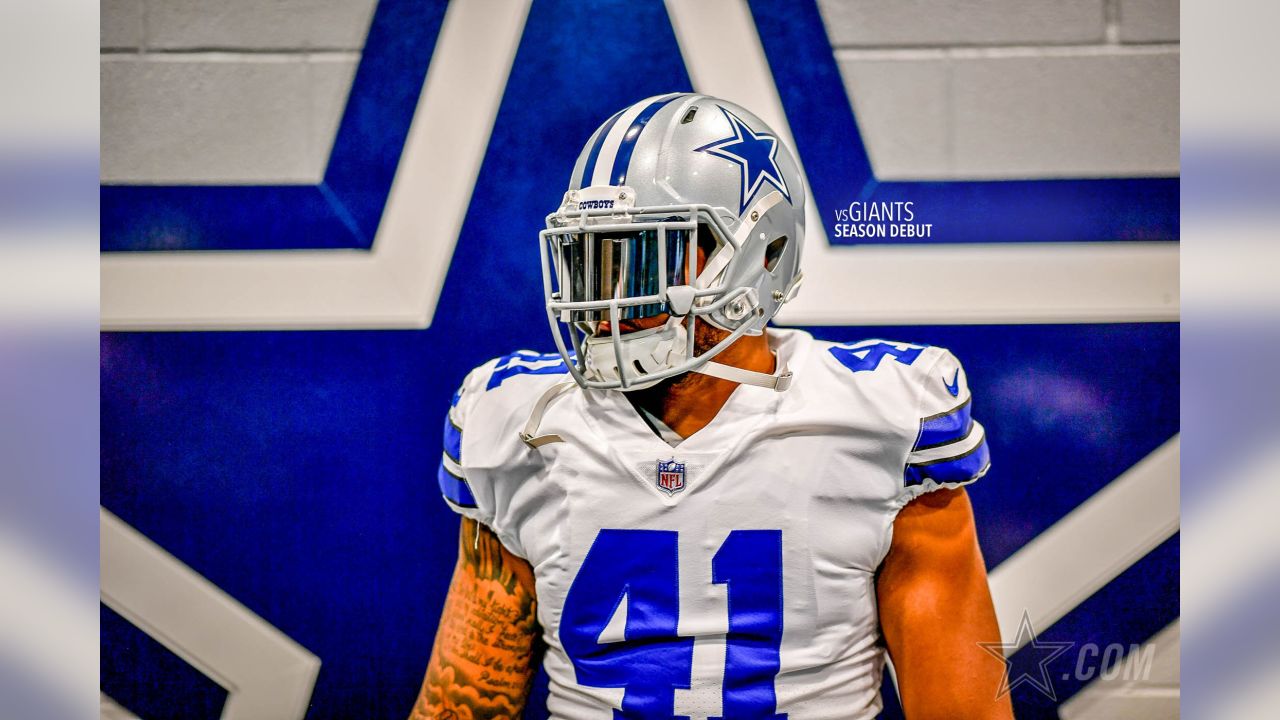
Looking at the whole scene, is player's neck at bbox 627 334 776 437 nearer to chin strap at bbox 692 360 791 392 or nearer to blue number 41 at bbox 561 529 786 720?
chin strap at bbox 692 360 791 392

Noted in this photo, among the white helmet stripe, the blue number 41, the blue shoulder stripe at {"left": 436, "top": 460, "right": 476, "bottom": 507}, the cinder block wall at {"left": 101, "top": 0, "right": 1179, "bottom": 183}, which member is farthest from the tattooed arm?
the cinder block wall at {"left": 101, "top": 0, "right": 1179, "bottom": 183}

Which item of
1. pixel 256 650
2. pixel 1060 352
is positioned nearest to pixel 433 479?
pixel 256 650

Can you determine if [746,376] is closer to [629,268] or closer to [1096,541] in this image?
[629,268]

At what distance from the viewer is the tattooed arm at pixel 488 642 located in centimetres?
138

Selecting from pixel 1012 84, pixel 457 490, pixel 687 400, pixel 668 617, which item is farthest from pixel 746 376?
pixel 1012 84

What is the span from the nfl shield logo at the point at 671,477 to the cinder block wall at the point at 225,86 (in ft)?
2.86

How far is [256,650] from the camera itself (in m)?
1.81

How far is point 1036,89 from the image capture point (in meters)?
1.74

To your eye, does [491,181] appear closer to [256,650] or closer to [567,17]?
[567,17]

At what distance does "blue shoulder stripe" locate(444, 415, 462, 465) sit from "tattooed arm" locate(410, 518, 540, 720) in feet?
0.32

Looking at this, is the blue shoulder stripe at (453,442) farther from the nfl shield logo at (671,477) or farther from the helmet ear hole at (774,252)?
the helmet ear hole at (774,252)

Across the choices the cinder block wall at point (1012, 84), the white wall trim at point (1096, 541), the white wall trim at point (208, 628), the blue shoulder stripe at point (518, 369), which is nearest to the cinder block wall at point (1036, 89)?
the cinder block wall at point (1012, 84)

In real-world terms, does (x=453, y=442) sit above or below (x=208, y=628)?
above

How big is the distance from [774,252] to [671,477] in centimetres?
29
